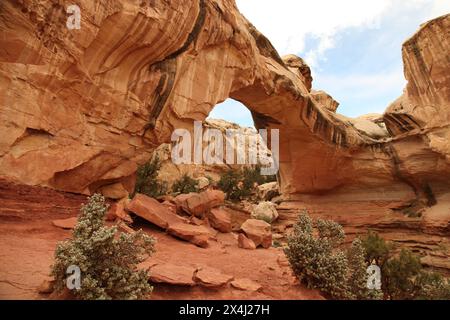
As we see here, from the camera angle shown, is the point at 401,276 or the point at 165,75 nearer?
the point at 401,276

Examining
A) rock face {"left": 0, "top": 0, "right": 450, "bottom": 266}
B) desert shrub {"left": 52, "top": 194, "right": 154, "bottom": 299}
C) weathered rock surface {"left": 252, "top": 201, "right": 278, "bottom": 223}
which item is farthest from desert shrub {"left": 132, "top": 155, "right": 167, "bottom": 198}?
desert shrub {"left": 52, "top": 194, "right": 154, "bottom": 299}

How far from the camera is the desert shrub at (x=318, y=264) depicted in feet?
16.5

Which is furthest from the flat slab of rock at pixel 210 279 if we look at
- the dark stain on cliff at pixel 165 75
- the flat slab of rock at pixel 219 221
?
the dark stain on cliff at pixel 165 75

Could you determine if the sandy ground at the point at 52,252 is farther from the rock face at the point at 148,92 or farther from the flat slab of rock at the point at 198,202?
the flat slab of rock at the point at 198,202

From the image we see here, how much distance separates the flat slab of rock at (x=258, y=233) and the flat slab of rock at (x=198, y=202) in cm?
143

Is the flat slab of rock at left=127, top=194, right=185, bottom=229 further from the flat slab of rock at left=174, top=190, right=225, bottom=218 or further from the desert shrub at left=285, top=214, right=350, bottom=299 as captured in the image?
the desert shrub at left=285, top=214, right=350, bottom=299

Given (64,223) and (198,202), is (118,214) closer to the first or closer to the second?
(64,223)

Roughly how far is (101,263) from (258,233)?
6.68m

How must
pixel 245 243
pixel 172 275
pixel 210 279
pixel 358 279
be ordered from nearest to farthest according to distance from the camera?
pixel 172 275
pixel 210 279
pixel 358 279
pixel 245 243

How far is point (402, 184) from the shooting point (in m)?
18.9

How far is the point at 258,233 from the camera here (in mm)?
9797

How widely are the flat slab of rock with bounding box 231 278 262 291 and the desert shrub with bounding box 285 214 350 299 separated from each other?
32.9 inches

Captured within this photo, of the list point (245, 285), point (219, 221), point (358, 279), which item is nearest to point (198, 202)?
point (219, 221)

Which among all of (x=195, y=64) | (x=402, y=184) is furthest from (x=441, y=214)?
(x=195, y=64)
